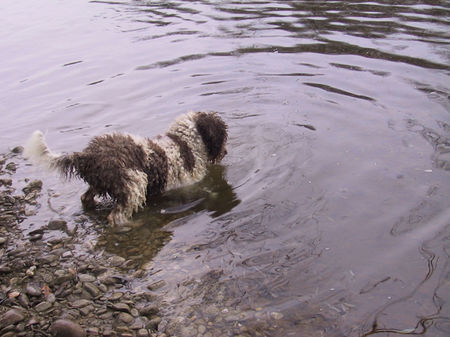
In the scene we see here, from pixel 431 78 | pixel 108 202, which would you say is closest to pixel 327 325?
pixel 108 202

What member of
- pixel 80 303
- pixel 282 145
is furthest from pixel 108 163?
pixel 282 145

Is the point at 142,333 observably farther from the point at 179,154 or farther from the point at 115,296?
the point at 179,154

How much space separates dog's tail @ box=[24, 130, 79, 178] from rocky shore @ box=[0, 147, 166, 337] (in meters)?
0.73

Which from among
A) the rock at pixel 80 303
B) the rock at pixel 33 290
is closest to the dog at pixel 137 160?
the rock at pixel 33 290

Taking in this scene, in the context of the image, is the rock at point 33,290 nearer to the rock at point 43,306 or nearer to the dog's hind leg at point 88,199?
the rock at point 43,306

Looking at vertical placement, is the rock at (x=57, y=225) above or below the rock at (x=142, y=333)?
above

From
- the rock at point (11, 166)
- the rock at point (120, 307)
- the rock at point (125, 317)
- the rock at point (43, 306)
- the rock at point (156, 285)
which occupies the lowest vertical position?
the rock at point (156, 285)

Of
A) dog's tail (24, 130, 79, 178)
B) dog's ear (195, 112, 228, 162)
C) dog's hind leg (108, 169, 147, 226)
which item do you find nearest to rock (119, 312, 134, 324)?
dog's hind leg (108, 169, 147, 226)

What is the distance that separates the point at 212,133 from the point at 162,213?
1.29m

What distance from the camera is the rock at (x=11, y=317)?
3922 mm

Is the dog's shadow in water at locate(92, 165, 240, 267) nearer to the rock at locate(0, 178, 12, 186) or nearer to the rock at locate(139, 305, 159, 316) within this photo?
the rock at locate(139, 305, 159, 316)

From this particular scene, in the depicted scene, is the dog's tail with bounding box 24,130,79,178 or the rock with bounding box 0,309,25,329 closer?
the rock with bounding box 0,309,25,329

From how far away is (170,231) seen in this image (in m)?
5.63

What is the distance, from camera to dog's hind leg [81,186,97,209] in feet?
19.5
